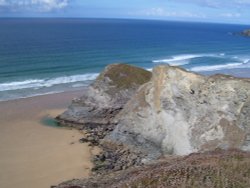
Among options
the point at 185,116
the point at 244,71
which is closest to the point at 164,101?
the point at 185,116

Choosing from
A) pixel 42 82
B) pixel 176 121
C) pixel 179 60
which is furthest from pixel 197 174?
pixel 179 60

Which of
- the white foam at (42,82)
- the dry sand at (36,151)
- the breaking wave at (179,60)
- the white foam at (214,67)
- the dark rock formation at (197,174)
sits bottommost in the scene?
the white foam at (214,67)

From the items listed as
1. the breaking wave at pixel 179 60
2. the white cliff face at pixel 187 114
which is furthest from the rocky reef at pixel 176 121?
the breaking wave at pixel 179 60

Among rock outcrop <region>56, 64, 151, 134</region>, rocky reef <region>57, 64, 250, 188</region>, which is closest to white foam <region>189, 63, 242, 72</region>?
rock outcrop <region>56, 64, 151, 134</region>

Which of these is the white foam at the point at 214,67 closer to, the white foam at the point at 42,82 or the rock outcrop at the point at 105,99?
the white foam at the point at 42,82

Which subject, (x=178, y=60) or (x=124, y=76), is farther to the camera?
(x=178, y=60)

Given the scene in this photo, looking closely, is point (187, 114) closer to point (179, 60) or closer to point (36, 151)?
point (36, 151)
